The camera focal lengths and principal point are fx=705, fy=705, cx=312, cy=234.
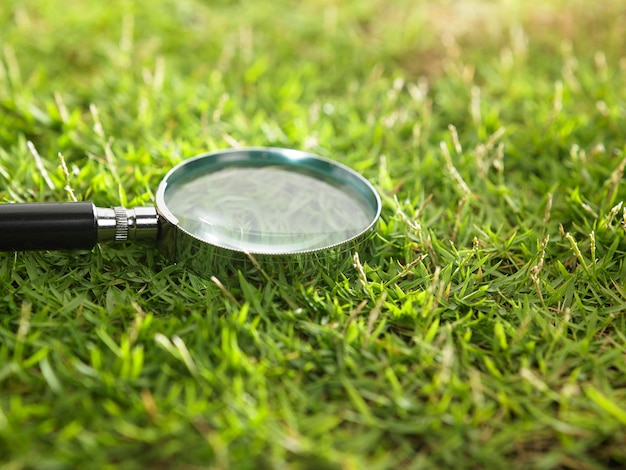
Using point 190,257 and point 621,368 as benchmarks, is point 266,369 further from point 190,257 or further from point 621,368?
point 621,368

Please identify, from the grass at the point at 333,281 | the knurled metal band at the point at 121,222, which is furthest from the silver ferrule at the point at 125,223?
the grass at the point at 333,281

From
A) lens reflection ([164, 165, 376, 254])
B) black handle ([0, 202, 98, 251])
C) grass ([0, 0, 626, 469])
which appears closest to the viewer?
grass ([0, 0, 626, 469])

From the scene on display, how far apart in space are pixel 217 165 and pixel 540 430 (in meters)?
1.18

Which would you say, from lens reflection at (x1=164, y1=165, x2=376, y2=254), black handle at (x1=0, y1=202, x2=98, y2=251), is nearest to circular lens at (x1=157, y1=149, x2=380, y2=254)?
lens reflection at (x1=164, y1=165, x2=376, y2=254)

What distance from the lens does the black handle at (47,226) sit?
1.73 m

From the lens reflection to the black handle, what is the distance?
0.74 feet

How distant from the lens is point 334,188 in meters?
2.13

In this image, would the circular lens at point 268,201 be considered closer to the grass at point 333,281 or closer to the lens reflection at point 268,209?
the lens reflection at point 268,209

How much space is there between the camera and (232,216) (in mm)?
1945

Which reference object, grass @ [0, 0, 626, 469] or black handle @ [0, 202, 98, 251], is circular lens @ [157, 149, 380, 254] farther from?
black handle @ [0, 202, 98, 251]

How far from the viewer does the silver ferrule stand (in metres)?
1.82

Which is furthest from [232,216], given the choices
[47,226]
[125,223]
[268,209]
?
[47,226]

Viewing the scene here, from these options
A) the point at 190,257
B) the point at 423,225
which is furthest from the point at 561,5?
the point at 190,257

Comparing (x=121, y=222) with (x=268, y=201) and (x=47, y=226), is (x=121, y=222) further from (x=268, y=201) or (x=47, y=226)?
(x=268, y=201)
